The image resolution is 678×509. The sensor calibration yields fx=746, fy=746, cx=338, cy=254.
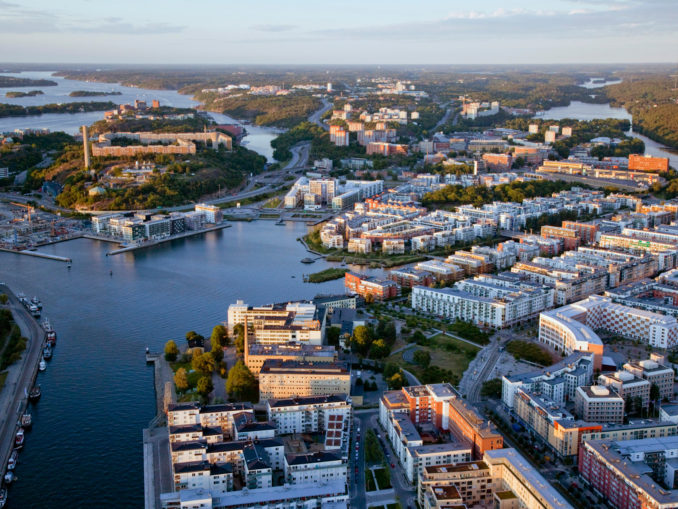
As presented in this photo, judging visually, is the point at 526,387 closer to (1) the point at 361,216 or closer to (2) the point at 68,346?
(2) the point at 68,346

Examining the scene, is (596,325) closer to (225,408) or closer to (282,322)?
(282,322)

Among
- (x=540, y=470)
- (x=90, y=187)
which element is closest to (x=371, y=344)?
(x=540, y=470)

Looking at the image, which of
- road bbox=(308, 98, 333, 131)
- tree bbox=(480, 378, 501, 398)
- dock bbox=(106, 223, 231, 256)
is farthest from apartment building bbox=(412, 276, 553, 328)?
road bbox=(308, 98, 333, 131)

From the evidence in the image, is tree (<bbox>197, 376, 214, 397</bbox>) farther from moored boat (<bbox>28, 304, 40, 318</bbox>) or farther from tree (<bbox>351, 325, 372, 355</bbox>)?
moored boat (<bbox>28, 304, 40, 318</bbox>)

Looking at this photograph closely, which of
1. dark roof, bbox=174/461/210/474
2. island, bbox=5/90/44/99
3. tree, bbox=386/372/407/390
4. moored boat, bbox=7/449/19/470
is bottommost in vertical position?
moored boat, bbox=7/449/19/470

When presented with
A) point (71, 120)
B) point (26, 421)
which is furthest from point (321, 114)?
point (26, 421)

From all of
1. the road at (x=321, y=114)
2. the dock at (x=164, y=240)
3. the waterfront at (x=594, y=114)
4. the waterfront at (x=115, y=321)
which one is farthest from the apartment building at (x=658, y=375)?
the road at (x=321, y=114)
